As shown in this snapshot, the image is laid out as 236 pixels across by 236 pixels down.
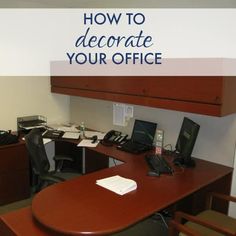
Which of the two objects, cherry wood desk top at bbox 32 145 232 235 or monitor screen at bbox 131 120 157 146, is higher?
monitor screen at bbox 131 120 157 146

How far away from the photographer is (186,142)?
2588mm

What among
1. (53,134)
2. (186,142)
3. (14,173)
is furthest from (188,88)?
(14,173)

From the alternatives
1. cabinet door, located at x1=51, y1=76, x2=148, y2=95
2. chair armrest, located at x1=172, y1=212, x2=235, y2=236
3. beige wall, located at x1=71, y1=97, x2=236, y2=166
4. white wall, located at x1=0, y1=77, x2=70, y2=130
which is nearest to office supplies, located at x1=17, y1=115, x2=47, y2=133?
white wall, located at x1=0, y1=77, x2=70, y2=130

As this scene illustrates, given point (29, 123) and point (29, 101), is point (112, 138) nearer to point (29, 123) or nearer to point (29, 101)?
point (29, 123)

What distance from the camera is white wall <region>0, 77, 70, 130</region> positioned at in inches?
148

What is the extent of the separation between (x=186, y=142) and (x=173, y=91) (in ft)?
1.57

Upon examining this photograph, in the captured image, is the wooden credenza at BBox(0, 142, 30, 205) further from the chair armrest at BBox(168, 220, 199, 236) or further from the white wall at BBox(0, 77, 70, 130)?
the chair armrest at BBox(168, 220, 199, 236)

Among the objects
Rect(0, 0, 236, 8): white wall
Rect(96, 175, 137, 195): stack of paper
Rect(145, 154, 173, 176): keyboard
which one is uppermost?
Rect(0, 0, 236, 8): white wall

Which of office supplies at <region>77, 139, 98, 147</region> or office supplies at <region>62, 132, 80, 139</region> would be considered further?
office supplies at <region>62, 132, 80, 139</region>

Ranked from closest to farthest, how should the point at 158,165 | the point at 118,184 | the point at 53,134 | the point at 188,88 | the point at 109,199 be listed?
the point at 109,199 → the point at 118,184 → the point at 188,88 → the point at 158,165 → the point at 53,134

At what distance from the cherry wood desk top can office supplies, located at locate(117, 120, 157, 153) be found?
49cm

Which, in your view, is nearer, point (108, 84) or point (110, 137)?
point (108, 84)

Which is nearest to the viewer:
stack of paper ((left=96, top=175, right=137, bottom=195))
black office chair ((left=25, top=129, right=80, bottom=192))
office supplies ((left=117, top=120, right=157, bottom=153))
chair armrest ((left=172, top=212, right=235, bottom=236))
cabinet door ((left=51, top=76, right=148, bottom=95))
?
chair armrest ((left=172, top=212, right=235, bottom=236))

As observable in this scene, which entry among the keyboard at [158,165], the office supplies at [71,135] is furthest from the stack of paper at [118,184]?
the office supplies at [71,135]
